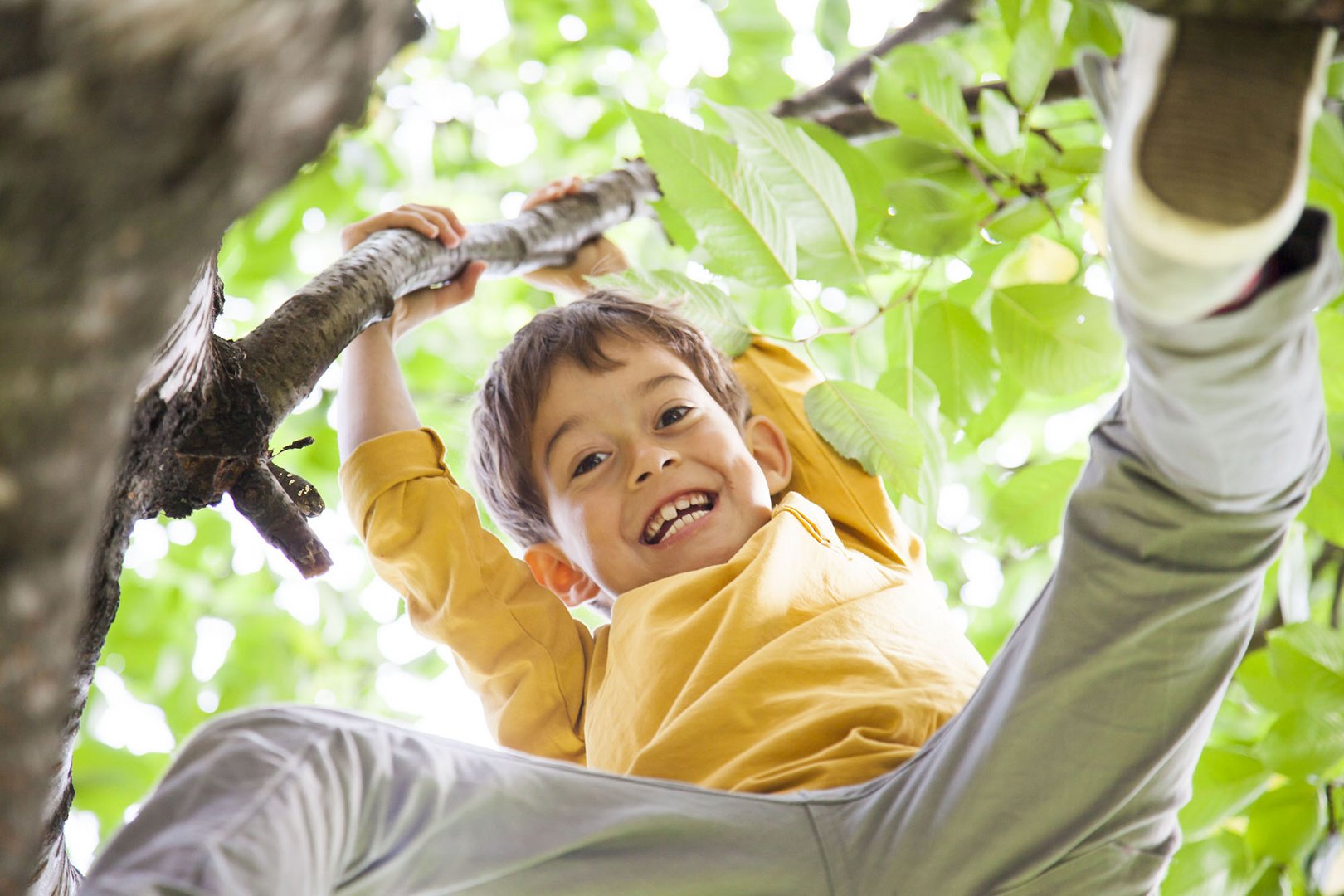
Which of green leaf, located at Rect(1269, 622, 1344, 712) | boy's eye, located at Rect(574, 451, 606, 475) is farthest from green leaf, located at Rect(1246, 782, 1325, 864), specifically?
boy's eye, located at Rect(574, 451, 606, 475)

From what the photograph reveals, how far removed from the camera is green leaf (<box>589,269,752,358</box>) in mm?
1408

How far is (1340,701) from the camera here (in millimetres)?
1395

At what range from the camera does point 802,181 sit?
4.57 feet

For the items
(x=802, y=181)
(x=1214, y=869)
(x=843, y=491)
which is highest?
(x=802, y=181)

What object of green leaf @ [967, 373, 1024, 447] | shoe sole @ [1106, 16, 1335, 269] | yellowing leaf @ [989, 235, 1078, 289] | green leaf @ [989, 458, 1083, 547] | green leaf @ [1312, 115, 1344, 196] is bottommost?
green leaf @ [989, 458, 1083, 547]

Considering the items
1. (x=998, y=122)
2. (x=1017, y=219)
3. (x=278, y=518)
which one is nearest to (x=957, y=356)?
(x=1017, y=219)

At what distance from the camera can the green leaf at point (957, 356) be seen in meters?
1.61

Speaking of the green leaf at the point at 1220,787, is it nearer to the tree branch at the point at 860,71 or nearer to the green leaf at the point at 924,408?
the green leaf at the point at 924,408

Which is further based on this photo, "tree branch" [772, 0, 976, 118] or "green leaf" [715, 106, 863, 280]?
"tree branch" [772, 0, 976, 118]

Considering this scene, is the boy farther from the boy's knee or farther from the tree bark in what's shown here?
the tree bark

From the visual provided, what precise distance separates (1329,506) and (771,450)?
0.89 m

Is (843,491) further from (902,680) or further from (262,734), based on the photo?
(262,734)

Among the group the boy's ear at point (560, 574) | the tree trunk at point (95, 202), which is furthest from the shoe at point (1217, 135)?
the boy's ear at point (560, 574)

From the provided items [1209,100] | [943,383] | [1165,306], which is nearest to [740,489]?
[943,383]
